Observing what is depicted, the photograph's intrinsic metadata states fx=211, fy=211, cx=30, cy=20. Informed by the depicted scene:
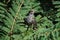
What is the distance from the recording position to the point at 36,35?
203 centimetres

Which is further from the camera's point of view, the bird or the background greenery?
the bird

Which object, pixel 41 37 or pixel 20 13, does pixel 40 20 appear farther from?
pixel 41 37

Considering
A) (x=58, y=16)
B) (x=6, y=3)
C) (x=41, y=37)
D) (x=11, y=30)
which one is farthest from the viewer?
(x=6, y=3)

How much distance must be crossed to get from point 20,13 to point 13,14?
8 centimetres

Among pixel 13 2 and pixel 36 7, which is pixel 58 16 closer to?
pixel 36 7

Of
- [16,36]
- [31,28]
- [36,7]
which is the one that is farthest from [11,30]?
[36,7]

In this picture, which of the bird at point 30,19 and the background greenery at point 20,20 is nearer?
the background greenery at point 20,20

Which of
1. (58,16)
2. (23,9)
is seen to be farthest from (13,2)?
(58,16)

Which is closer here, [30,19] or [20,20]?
[20,20]

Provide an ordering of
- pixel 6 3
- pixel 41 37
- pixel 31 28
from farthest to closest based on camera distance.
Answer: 1. pixel 6 3
2. pixel 31 28
3. pixel 41 37

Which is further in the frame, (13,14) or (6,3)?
(6,3)

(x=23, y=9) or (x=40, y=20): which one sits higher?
(x=23, y=9)

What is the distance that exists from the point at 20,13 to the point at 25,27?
184mm

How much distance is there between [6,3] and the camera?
106 inches
